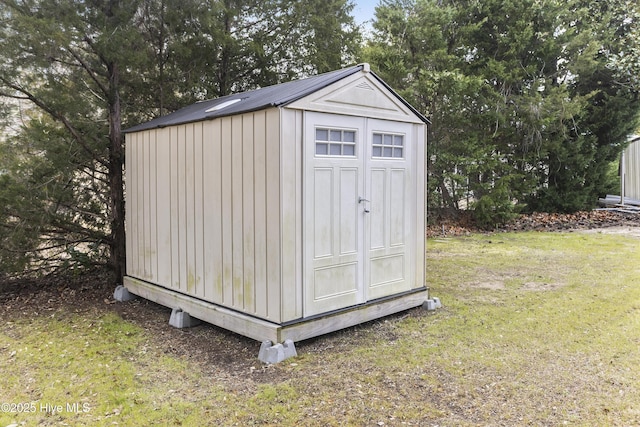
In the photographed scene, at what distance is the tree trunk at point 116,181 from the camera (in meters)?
5.56

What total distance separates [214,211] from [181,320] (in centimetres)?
105

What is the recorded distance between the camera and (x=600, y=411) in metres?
2.64

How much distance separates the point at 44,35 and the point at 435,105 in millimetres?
7630

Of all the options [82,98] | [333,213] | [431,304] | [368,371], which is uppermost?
[82,98]

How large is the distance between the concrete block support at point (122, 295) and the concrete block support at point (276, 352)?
2.41m

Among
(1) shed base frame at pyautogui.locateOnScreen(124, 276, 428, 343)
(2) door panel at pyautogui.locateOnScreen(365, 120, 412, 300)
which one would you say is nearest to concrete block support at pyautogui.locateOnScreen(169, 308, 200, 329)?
(1) shed base frame at pyautogui.locateOnScreen(124, 276, 428, 343)

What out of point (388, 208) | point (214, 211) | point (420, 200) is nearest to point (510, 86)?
point (420, 200)

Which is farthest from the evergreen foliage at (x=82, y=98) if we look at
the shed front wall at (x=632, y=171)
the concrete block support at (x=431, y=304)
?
the shed front wall at (x=632, y=171)

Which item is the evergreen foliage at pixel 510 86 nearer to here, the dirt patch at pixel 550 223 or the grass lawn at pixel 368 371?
the dirt patch at pixel 550 223

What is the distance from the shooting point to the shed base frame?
3.56 meters

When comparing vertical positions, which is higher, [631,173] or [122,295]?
[631,173]

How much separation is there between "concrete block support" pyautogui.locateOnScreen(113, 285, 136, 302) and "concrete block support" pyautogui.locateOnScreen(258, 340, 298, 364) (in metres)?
2.41

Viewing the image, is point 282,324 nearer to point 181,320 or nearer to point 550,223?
point 181,320

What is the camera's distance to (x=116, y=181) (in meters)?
5.66
